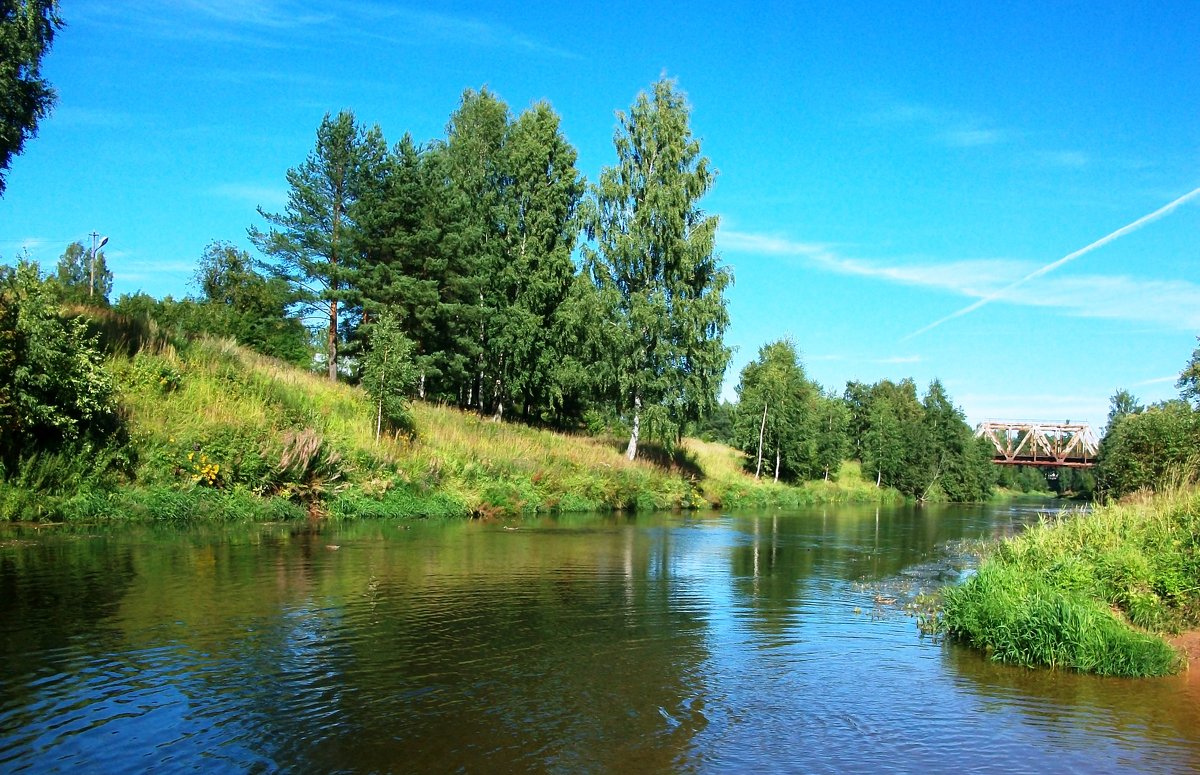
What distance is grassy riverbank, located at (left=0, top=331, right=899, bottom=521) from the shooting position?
20797 millimetres

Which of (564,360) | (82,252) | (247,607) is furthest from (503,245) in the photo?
(82,252)

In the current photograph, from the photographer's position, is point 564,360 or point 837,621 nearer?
point 837,621

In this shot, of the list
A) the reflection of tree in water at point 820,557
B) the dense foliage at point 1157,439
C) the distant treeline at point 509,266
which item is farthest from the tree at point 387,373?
the dense foliage at point 1157,439

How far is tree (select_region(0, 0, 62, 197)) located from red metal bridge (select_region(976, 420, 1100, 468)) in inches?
3837

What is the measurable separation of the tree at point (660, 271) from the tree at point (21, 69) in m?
25.2

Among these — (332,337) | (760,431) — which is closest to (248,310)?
(332,337)

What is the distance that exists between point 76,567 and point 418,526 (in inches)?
444

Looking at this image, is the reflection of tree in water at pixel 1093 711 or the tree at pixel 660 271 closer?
the reflection of tree in water at pixel 1093 711

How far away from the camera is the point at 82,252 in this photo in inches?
3804

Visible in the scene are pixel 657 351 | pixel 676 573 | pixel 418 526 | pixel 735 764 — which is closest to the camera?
pixel 735 764

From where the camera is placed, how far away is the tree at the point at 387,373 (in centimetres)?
2970

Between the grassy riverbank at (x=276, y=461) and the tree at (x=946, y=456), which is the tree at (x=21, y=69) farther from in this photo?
the tree at (x=946, y=456)

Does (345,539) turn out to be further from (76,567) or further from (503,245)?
(503,245)

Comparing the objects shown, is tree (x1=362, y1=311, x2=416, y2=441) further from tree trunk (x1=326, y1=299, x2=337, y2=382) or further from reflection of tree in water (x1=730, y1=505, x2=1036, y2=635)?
reflection of tree in water (x1=730, y1=505, x2=1036, y2=635)
